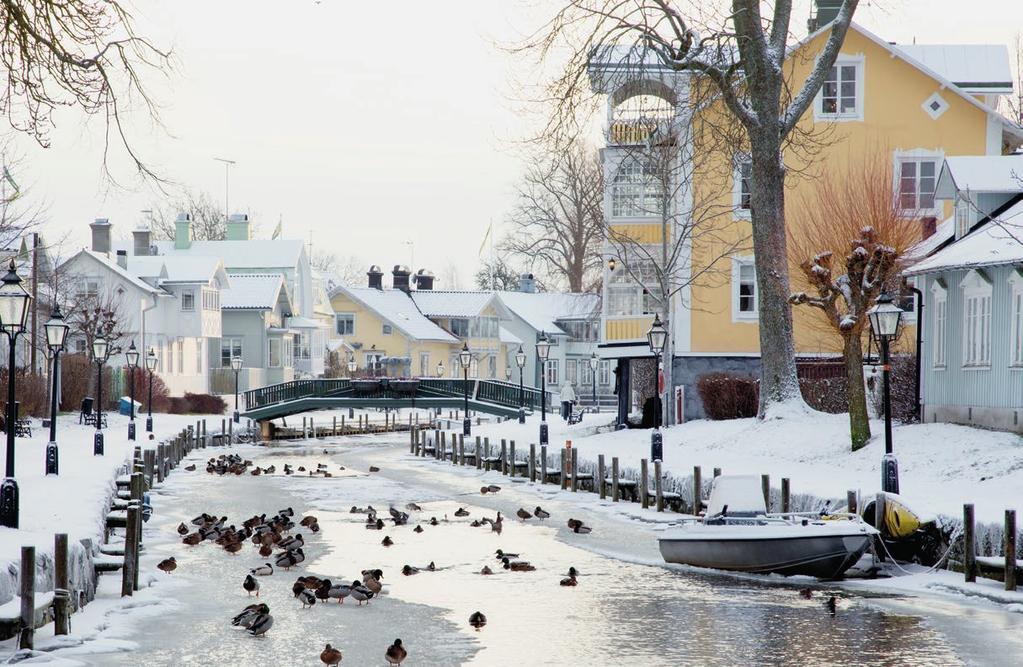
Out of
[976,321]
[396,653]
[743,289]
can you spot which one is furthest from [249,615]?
[743,289]

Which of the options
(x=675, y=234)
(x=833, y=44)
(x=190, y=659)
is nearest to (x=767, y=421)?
(x=833, y=44)

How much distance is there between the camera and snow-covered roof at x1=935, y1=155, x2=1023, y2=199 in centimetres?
2920

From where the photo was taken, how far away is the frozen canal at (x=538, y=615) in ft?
45.3

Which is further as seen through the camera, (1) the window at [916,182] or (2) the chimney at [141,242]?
(2) the chimney at [141,242]

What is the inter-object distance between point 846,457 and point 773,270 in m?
5.78

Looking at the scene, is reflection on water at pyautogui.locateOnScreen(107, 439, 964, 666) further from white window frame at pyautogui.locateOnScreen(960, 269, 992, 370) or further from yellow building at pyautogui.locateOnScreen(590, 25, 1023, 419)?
yellow building at pyautogui.locateOnScreen(590, 25, 1023, 419)

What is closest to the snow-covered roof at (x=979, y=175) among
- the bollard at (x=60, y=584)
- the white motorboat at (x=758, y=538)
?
the white motorboat at (x=758, y=538)

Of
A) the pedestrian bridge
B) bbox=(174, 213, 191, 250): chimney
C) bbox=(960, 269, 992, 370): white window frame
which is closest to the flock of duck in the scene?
bbox=(960, 269, 992, 370): white window frame

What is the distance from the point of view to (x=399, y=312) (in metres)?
102

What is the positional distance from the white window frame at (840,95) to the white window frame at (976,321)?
1287 centimetres

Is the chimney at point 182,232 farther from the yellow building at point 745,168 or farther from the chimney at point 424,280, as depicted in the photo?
the yellow building at point 745,168

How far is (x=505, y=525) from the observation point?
27.0m

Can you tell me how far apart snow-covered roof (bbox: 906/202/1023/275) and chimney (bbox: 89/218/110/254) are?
59.0 metres

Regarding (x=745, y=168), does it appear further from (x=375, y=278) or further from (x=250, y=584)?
(x=375, y=278)
